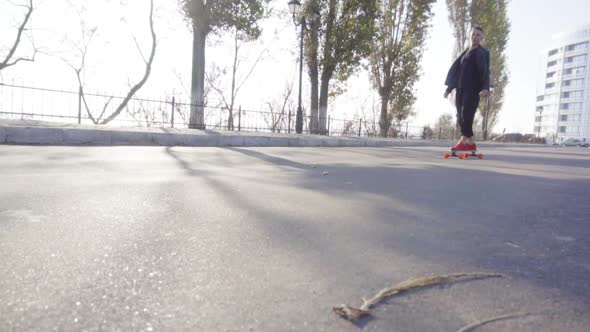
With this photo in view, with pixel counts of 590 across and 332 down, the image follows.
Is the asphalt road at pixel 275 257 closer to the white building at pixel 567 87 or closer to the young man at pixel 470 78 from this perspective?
the young man at pixel 470 78

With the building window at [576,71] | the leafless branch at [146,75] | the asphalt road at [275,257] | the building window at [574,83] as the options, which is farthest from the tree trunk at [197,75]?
the building window at [576,71]

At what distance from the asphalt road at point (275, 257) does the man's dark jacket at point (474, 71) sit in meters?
4.05

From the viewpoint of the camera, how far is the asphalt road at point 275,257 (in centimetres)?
94

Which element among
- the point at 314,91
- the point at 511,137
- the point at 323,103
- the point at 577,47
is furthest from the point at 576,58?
the point at 314,91

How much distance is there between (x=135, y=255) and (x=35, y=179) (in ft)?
7.57

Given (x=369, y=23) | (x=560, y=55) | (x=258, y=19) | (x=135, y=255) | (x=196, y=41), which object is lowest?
(x=135, y=255)

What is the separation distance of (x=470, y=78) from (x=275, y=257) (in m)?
6.19

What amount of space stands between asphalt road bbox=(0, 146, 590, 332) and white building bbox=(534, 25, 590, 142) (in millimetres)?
93311

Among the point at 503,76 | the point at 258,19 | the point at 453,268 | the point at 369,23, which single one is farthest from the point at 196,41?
the point at 503,76

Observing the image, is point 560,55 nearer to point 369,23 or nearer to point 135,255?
point 369,23

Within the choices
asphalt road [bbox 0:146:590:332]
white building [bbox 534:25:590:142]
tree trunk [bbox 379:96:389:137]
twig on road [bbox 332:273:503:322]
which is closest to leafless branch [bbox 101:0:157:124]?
tree trunk [bbox 379:96:389:137]

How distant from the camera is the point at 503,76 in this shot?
34.4 meters

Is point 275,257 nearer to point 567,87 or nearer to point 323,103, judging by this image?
point 323,103

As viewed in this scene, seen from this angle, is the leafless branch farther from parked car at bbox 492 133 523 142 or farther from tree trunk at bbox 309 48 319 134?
parked car at bbox 492 133 523 142
